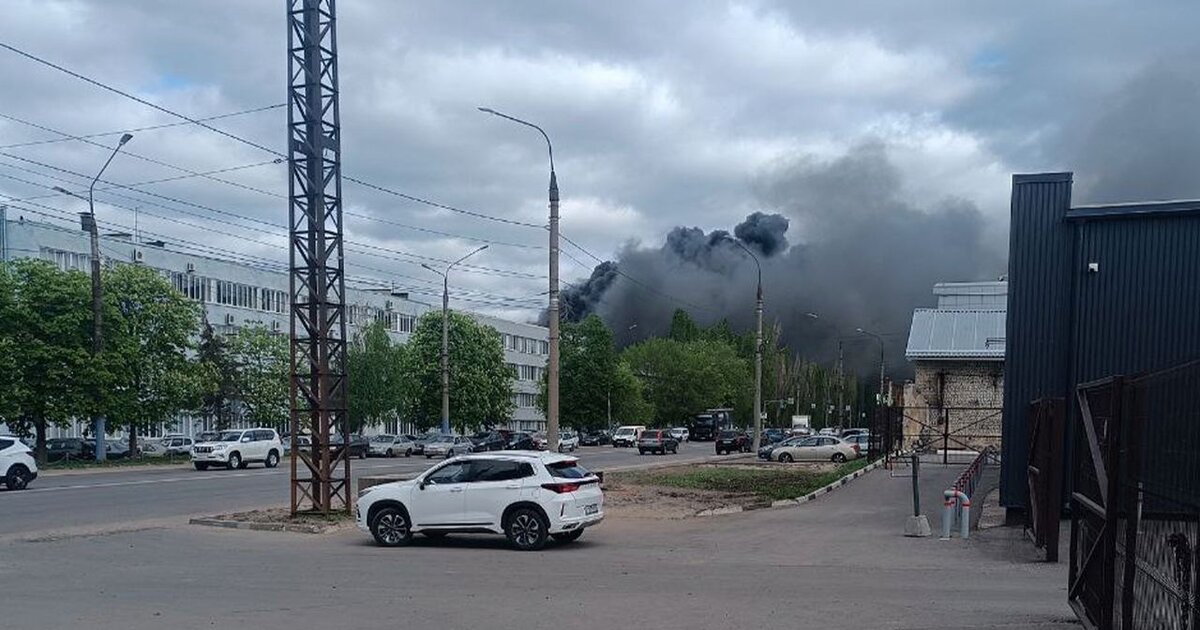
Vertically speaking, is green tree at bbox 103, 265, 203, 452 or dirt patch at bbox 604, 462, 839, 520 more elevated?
green tree at bbox 103, 265, 203, 452

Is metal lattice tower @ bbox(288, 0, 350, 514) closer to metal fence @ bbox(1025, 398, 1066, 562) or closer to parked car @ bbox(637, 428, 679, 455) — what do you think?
metal fence @ bbox(1025, 398, 1066, 562)

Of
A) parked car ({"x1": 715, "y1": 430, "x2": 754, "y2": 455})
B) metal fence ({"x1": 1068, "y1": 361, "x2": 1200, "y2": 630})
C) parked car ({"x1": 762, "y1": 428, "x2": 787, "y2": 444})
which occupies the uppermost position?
metal fence ({"x1": 1068, "y1": 361, "x2": 1200, "y2": 630})

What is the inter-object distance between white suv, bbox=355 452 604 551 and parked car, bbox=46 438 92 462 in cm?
4260

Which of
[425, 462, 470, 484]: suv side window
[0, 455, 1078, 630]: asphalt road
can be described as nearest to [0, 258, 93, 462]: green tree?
[0, 455, 1078, 630]: asphalt road

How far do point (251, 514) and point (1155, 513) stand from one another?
19300 mm

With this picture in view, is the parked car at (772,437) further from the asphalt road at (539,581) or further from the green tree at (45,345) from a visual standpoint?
the asphalt road at (539,581)

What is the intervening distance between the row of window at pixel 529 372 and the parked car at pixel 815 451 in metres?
71.7

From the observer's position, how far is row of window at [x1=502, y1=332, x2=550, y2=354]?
123 metres

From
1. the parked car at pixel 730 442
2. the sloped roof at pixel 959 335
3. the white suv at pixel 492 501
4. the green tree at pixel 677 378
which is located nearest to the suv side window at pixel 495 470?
the white suv at pixel 492 501

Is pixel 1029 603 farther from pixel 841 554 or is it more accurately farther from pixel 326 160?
pixel 326 160

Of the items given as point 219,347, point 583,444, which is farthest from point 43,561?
point 583,444

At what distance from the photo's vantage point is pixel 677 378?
11106 cm

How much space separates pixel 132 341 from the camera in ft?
168

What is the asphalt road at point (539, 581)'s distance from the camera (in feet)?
35.2
